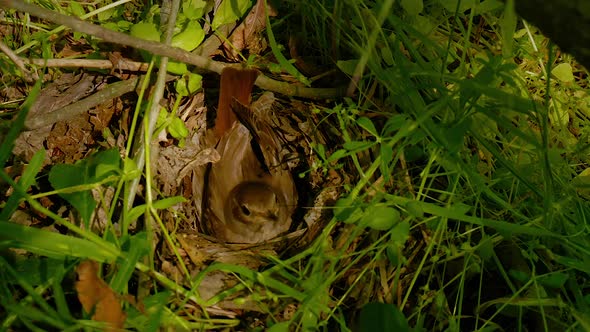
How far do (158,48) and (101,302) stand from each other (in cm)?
68

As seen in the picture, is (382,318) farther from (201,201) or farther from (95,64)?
(95,64)

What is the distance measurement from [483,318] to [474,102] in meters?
0.56

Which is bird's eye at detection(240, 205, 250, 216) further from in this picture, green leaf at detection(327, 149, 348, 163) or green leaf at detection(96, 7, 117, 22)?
green leaf at detection(96, 7, 117, 22)

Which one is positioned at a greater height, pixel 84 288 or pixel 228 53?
pixel 228 53

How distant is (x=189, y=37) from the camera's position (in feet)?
5.15

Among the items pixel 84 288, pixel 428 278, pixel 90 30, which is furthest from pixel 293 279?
pixel 90 30

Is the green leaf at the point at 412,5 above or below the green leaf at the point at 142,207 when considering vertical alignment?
above

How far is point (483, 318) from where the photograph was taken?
1.36m

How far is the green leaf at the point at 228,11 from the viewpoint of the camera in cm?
166

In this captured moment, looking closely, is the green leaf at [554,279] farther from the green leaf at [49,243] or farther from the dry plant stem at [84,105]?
the dry plant stem at [84,105]

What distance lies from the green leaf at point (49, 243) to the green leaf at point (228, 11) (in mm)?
822

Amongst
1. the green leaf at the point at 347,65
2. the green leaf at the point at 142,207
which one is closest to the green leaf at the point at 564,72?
the green leaf at the point at 347,65

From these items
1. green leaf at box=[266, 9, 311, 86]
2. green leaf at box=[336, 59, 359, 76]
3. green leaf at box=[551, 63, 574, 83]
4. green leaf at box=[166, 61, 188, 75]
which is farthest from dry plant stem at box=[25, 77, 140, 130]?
green leaf at box=[551, 63, 574, 83]

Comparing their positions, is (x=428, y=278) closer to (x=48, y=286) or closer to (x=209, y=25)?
(x=48, y=286)
